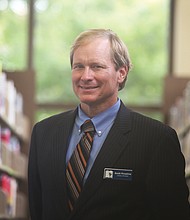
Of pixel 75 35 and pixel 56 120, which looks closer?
pixel 56 120

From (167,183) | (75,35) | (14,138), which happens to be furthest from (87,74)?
Result: (75,35)

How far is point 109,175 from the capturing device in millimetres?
2180

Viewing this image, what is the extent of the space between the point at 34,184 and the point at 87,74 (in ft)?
1.38

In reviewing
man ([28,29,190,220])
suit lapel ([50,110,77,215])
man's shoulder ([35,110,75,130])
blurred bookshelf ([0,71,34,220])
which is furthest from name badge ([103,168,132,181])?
blurred bookshelf ([0,71,34,220])

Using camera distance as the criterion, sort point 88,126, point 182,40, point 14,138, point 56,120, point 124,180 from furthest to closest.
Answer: point 182,40 → point 14,138 → point 56,120 → point 88,126 → point 124,180

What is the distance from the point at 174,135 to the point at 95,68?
0.33 m

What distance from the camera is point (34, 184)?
238 centimetres

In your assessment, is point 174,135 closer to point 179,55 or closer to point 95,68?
point 95,68

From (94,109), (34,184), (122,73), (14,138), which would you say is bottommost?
(14,138)

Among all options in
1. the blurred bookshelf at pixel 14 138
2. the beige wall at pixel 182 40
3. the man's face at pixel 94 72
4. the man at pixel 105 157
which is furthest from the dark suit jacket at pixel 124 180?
the beige wall at pixel 182 40

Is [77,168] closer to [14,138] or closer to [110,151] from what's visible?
[110,151]

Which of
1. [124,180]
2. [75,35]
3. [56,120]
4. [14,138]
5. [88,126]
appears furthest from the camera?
[75,35]

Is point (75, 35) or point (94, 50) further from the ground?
point (94, 50)

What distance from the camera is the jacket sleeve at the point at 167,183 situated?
7.27 feet
